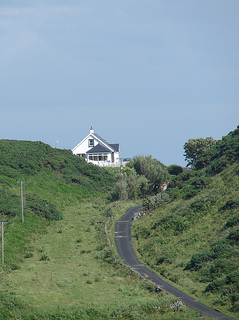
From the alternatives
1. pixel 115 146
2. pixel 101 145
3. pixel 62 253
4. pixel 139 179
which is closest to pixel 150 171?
pixel 139 179

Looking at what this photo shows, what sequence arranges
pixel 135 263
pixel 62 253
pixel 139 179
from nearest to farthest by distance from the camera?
pixel 135 263, pixel 62 253, pixel 139 179

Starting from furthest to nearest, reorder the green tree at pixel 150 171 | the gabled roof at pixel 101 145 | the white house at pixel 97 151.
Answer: the gabled roof at pixel 101 145, the white house at pixel 97 151, the green tree at pixel 150 171

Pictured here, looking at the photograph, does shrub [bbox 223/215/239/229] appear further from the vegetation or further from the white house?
the white house

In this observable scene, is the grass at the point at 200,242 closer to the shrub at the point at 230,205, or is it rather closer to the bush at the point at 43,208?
the shrub at the point at 230,205

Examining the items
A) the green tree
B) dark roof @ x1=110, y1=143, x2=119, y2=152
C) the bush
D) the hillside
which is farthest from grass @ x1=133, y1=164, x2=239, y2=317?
dark roof @ x1=110, y1=143, x2=119, y2=152

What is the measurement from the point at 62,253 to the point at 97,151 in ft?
212

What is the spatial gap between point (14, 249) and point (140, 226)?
17.5 metres

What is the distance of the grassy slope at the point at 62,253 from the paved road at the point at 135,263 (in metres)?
1.41

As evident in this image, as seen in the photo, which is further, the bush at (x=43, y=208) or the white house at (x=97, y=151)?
the white house at (x=97, y=151)

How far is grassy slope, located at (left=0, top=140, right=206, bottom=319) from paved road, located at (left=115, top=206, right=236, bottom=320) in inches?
55.6

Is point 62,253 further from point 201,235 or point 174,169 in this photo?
point 174,169

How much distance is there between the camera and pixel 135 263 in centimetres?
4953

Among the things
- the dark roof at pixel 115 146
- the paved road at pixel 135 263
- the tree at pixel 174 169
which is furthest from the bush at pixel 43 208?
the dark roof at pixel 115 146

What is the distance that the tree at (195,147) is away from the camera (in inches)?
4870
